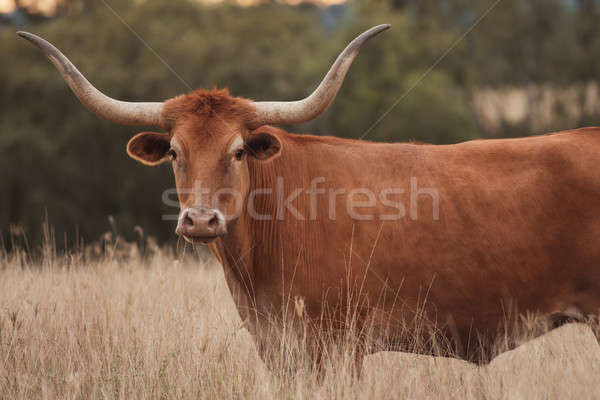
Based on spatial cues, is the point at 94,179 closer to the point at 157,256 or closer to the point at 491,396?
the point at 157,256

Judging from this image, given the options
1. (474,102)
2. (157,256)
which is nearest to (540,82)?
(474,102)

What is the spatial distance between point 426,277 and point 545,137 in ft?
4.91

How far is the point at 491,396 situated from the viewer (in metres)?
4.14

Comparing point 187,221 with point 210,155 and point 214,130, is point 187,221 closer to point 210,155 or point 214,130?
point 210,155

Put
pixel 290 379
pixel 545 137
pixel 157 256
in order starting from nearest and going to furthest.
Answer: pixel 290 379 < pixel 545 137 < pixel 157 256

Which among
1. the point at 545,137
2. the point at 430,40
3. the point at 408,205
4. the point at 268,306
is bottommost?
the point at 268,306

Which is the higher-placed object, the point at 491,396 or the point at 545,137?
the point at 545,137

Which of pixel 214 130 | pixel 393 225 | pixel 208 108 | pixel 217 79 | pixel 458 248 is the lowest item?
pixel 458 248

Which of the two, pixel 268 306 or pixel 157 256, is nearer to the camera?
pixel 268 306

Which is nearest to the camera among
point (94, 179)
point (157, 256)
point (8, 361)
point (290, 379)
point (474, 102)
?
point (290, 379)

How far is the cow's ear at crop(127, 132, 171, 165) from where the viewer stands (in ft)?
16.6

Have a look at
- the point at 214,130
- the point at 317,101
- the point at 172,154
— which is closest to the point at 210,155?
the point at 214,130

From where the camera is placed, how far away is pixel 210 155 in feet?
15.3

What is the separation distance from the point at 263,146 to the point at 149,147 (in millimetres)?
950
